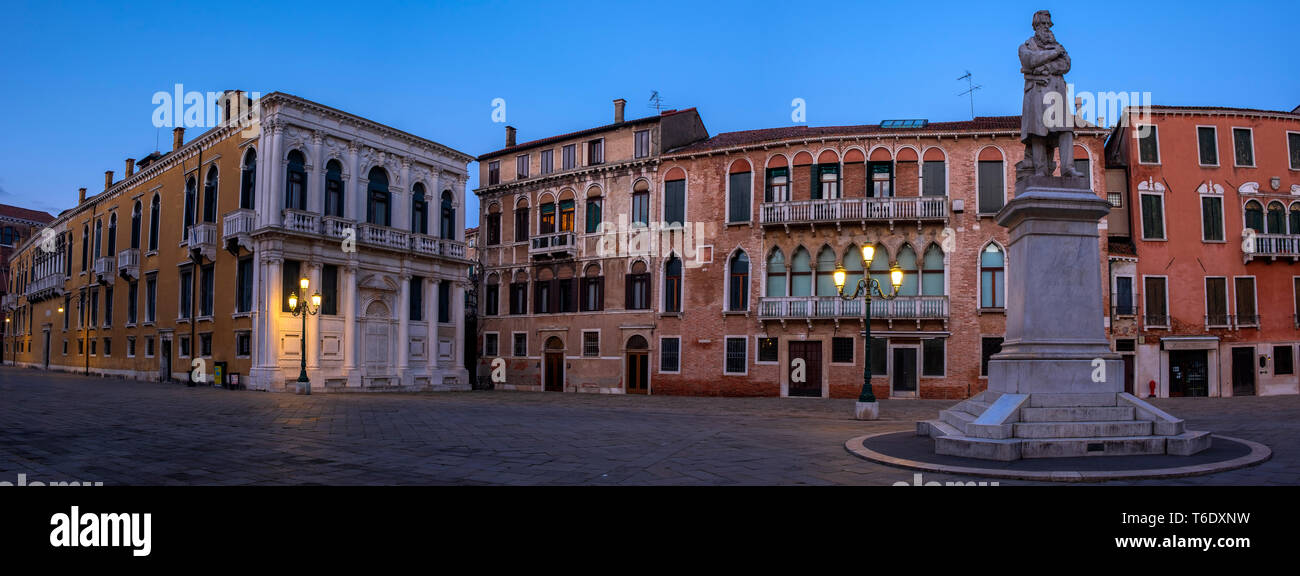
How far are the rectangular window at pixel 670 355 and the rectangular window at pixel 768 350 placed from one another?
11.0 ft

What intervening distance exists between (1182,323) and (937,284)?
8.91 metres

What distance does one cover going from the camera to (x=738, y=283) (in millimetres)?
29312

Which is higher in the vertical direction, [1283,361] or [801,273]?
[801,273]

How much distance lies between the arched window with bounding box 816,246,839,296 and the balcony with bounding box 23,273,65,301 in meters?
43.7

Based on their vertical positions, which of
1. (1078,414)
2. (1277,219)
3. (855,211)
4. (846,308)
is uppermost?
(855,211)

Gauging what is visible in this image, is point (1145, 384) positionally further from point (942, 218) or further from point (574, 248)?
point (574, 248)

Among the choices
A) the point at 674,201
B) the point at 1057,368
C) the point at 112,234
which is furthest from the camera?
the point at 112,234

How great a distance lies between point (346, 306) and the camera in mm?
28047

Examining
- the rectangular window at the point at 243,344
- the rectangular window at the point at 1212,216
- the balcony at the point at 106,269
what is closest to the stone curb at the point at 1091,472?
the rectangular window at the point at 1212,216

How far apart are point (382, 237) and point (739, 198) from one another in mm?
14114

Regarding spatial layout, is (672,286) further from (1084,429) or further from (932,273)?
(1084,429)

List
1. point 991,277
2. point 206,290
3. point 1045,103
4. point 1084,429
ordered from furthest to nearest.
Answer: point 206,290, point 991,277, point 1045,103, point 1084,429

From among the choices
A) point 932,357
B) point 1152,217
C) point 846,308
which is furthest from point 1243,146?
point 846,308

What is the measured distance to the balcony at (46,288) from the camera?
44.3 meters
